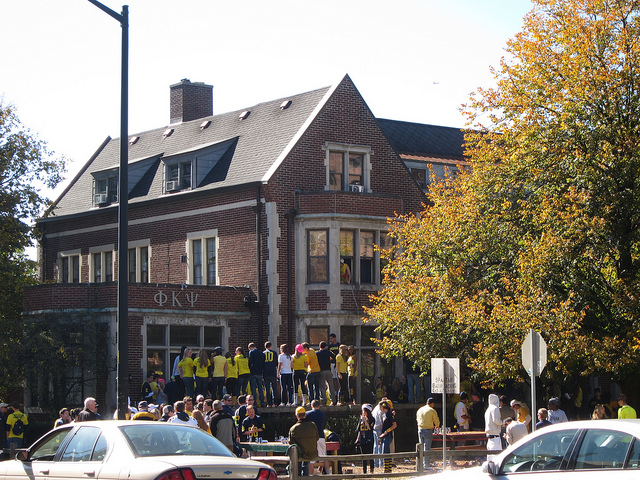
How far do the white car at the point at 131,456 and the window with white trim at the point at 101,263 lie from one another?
2509 centimetres

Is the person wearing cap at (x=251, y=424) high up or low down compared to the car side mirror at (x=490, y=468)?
down

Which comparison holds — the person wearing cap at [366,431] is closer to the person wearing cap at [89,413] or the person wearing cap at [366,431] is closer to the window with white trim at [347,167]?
the person wearing cap at [89,413]

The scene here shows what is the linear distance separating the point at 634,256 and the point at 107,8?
1359 cm

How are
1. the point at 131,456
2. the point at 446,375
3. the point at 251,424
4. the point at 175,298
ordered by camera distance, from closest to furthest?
the point at 131,456 < the point at 446,375 < the point at 251,424 < the point at 175,298

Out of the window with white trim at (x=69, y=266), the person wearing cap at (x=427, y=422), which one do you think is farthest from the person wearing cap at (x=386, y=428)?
the window with white trim at (x=69, y=266)

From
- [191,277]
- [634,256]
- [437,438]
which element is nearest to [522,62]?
[634,256]

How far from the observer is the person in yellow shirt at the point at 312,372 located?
24844 mm

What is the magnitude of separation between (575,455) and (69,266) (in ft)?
105

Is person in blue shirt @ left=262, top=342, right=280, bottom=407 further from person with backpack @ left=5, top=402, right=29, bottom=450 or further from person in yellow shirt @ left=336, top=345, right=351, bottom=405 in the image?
person with backpack @ left=5, top=402, right=29, bottom=450

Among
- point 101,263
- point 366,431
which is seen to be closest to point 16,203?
point 101,263

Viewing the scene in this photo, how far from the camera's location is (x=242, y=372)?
2497 cm

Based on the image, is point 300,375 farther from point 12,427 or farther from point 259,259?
point 12,427

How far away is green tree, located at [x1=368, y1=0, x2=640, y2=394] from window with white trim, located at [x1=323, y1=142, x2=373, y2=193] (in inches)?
259

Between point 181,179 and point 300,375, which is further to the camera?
point 181,179
